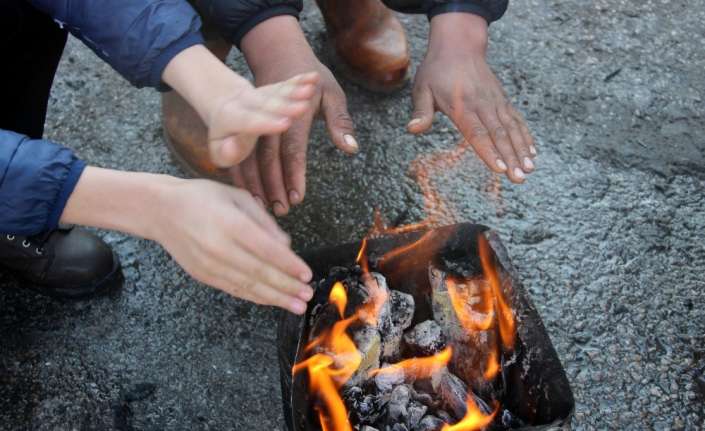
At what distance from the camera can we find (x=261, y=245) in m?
1.23

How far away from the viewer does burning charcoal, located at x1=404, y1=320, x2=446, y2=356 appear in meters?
1.61

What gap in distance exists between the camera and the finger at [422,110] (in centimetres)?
185

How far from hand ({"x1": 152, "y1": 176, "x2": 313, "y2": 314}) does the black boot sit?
85cm

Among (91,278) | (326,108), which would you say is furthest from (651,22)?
(91,278)

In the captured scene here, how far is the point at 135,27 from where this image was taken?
1.63 metres

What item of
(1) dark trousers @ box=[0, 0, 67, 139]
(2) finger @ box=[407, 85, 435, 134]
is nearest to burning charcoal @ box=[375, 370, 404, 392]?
(2) finger @ box=[407, 85, 435, 134]

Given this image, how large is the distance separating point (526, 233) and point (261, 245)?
4.55ft

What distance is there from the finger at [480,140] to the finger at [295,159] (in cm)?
49

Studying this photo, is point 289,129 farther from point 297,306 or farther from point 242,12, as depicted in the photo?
point 297,306

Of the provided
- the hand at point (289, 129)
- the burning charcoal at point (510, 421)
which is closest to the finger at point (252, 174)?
the hand at point (289, 129)

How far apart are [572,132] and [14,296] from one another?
2.20 m

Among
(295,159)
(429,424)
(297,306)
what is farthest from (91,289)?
(429,424)

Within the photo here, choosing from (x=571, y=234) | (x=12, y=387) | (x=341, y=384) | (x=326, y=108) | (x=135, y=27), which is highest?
(x=135, y=27)

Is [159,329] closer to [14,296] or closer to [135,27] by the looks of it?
[14,296]
